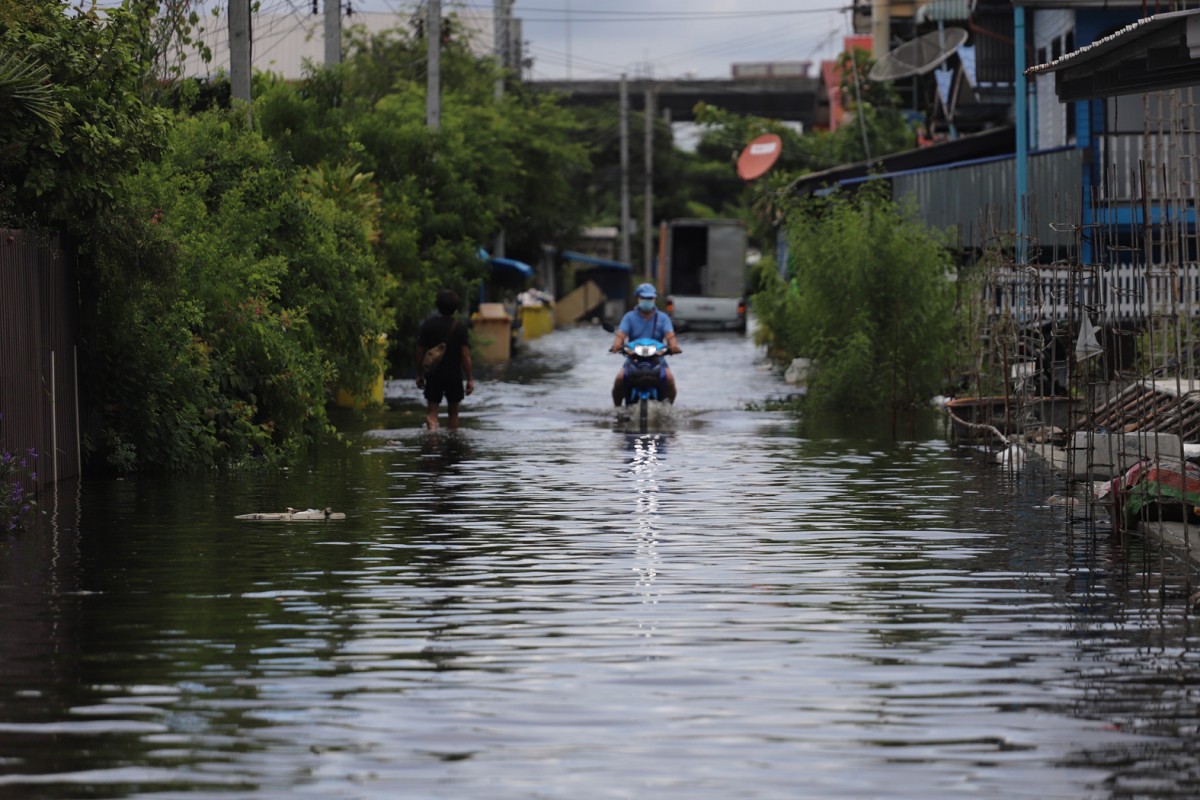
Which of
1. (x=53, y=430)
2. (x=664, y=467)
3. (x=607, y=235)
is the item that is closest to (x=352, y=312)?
(x=664, y=467)

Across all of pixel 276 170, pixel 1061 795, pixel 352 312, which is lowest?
pixel 1061 795

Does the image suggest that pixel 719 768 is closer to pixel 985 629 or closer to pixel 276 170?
pixel 985 629

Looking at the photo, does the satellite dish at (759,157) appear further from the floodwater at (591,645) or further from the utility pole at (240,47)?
the floodwater at (591,645)

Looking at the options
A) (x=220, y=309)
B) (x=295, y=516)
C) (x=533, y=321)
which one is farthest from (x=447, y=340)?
(x=533, y=321)

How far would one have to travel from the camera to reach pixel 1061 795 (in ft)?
23.8

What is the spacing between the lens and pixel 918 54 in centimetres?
4991

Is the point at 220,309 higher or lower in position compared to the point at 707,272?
lower

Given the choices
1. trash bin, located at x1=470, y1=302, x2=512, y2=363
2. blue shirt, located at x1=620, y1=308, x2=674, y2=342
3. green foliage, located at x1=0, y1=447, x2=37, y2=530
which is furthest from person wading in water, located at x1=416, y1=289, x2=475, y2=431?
trash bin, located at x1=470, y1=302, x2=512, y2=363

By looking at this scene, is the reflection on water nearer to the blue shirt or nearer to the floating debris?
the floating debris

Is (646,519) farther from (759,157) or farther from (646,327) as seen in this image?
(759,157)

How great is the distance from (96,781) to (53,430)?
1099 centimetres

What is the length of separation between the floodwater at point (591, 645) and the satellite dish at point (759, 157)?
41.8 metres

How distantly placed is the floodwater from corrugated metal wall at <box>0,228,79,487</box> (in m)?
0.53

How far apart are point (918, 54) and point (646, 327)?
24.3 meters
